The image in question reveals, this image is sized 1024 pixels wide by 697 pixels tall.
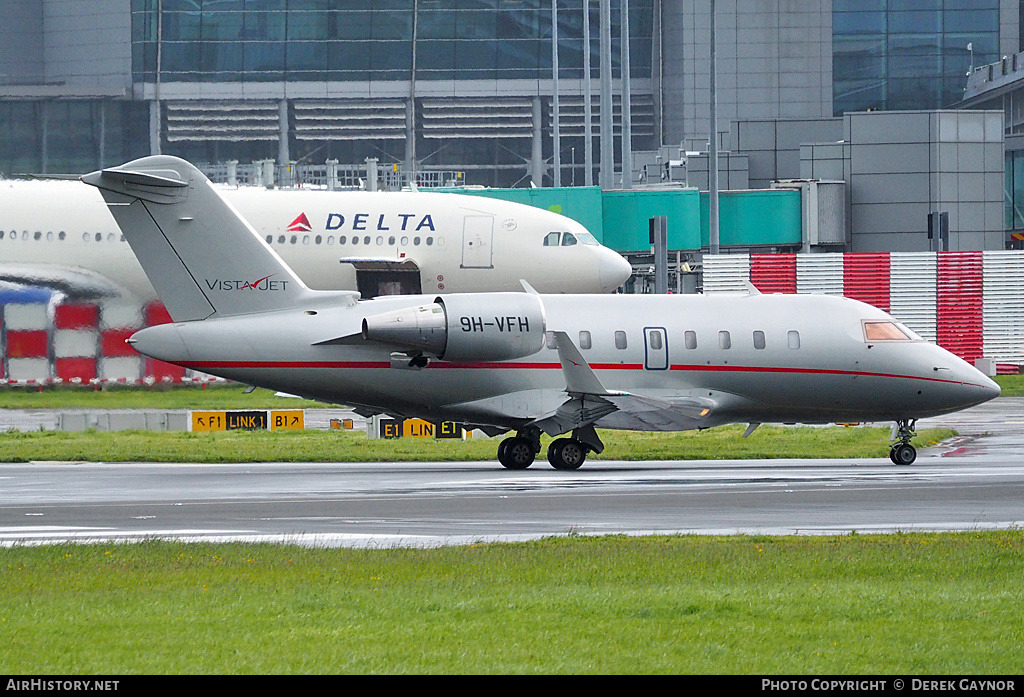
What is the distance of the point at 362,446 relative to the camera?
31.6 meters

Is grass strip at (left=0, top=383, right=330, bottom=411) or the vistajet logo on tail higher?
the vistajet logo on tail

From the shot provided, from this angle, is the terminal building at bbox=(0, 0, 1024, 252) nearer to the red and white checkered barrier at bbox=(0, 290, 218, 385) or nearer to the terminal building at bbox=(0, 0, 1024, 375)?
the terminal building at bbox=(0, 0, 1024, 375)

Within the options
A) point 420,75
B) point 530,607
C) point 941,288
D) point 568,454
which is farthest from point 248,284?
point 420,75

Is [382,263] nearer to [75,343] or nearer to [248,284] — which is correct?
[75,343]

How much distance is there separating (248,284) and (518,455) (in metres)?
5.80

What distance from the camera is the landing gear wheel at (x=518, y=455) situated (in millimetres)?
27641

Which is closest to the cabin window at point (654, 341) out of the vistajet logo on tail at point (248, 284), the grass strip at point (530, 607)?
the vistajet logo on tail at point (248, 284)

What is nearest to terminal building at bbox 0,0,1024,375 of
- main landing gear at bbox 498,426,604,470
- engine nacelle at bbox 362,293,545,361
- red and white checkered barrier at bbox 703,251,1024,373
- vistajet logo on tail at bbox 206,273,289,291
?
red and white checkered barrier at bbox 703,251,1024,373

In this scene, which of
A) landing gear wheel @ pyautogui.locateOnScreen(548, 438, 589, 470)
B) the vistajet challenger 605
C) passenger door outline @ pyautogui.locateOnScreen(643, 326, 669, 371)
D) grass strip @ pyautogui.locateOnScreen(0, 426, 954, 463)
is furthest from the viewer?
grass strip @ pyautogui.locateOnScreen(0, 426, 954, 463)

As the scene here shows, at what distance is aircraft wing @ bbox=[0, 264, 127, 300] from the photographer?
39.2 m

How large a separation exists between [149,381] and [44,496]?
16.4 metres

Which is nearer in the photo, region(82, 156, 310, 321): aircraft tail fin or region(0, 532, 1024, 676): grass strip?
region(0, 532, 1024, 676): grass strip

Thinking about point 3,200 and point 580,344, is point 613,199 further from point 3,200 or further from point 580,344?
point 580,344

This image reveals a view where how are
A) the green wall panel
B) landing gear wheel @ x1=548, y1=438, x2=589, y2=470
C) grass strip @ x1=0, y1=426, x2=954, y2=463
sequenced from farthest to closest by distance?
the green wall panel < grass strip @ x1=0, y1=426, x2=954, y2=463 < landing gear wheel @ x1=548, y1=438, x2=589, y2=470
